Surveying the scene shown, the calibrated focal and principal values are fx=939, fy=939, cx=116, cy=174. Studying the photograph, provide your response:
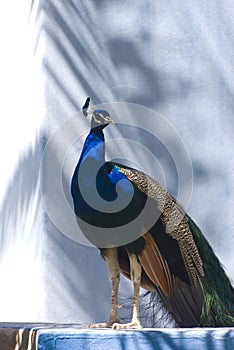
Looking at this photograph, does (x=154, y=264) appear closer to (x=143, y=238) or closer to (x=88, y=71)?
(x=143, y=238)

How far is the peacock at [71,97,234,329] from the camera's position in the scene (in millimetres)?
3625

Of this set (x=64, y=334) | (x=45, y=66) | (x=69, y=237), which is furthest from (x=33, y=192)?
(x=64, y=334)

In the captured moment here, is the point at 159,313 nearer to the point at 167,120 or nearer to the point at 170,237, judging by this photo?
the point at 170,237

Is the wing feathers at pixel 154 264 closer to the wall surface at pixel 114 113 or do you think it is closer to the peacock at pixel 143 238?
the peacock at pixel 143 238

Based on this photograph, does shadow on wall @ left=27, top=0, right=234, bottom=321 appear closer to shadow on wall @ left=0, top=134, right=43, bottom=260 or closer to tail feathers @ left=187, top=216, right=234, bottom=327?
shadow on wall @ left=0, top=134, right=43, bottom=260

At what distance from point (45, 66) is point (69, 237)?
812mm

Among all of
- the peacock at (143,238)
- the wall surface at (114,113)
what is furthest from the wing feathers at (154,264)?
the wall surface at (114,113)

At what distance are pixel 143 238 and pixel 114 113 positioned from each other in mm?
1009

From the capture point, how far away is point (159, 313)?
427cm

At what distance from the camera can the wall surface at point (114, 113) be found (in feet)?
14.4

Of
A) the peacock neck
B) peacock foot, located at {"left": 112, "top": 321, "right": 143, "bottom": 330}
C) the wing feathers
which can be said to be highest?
the peacock neck

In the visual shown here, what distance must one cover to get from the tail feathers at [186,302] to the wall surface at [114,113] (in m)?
0.54

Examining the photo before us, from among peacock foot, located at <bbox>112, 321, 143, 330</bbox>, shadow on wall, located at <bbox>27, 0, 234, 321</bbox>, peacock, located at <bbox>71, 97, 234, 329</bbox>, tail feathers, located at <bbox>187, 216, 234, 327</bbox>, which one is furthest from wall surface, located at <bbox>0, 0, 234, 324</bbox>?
peacock foot, located at <bbox>112, 321, 143, 330</bbox>

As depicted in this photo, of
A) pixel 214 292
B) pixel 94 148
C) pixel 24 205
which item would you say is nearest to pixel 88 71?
pixel 24 205
